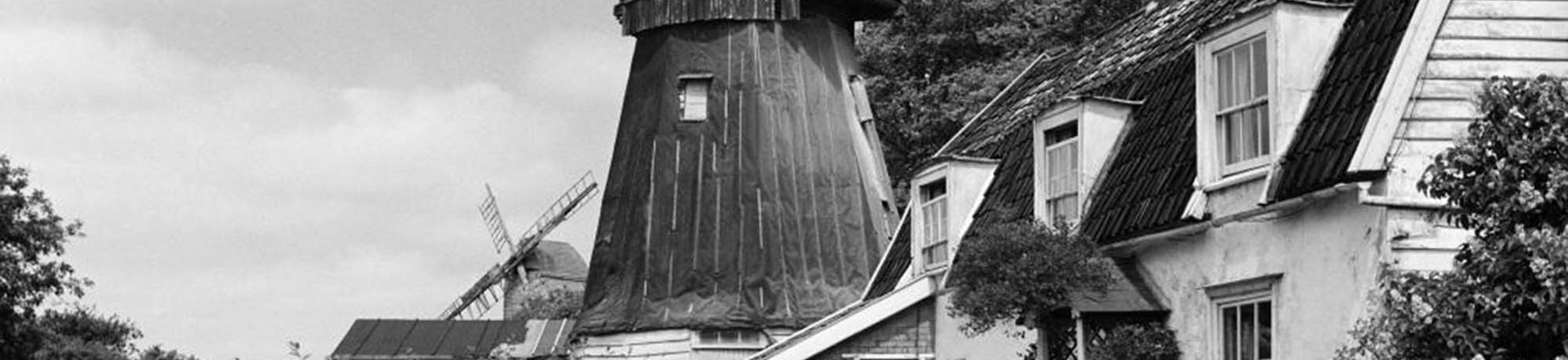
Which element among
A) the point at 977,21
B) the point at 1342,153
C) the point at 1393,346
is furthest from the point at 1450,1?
the point at 977,21

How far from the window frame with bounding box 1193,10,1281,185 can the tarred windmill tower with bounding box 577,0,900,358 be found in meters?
28.3

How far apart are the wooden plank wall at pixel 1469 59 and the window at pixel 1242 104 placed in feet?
5.86

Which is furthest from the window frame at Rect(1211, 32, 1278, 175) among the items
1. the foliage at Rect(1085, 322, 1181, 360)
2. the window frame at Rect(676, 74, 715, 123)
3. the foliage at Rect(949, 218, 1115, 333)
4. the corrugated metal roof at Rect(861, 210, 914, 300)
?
the window frame at Rect(676, 74, 715, 123)

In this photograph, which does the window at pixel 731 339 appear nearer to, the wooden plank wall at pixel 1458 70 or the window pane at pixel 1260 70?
the window pane at pixel 1260 70

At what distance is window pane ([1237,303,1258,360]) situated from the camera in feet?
54.9

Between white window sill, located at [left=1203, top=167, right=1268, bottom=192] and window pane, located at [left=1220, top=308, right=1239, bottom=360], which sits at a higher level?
white window sill, located at [left=1203, top=167, right=1268, bottom=192]

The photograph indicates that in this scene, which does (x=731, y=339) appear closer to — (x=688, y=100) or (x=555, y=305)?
(x=688, y=100)

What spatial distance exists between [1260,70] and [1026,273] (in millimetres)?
3276

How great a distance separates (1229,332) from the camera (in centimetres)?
1736

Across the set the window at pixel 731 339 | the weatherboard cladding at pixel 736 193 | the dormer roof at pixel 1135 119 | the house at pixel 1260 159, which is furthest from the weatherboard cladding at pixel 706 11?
the house at pixel 1260 159

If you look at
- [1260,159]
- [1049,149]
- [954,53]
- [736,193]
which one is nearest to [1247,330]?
[1260,159]

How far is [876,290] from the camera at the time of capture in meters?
28.9

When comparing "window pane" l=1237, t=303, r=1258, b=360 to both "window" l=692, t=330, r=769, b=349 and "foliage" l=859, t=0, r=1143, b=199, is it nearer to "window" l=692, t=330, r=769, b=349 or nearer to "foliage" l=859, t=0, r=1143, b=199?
"foliage" l=859, t=0, r=1143, b=199

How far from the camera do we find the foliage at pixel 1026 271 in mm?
18672
